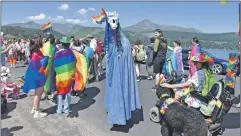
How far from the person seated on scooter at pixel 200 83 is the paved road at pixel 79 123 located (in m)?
0.99

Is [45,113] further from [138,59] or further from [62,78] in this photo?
[138,59]

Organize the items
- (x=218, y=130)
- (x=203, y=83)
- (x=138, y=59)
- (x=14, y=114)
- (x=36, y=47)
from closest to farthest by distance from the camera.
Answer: (x=203, y=83) → (x=218, y=130) → (x=36, y=47) → (x=14, y=114) → (x=138, y=59)

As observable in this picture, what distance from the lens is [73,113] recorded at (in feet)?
19.7

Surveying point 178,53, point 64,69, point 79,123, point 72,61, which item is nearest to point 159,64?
point 178,53

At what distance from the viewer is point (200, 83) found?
427cm

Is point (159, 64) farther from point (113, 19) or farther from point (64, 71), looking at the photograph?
point (113, 19)

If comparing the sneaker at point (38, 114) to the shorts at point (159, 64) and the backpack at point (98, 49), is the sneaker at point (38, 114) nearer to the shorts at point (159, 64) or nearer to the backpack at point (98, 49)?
the shorts at point (159, 64)

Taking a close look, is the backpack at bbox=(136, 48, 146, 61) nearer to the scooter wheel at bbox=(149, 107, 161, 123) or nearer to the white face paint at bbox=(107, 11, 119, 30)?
the scooter wheel at bbox=(149, 107, 161, 123)

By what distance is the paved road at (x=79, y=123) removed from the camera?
4.88 metres

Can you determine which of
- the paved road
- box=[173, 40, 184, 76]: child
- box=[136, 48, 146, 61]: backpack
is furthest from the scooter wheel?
box=[136, 48, 146, 61]: backpack

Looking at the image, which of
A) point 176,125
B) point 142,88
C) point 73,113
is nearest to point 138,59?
point 142,88

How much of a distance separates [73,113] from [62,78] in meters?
0.86

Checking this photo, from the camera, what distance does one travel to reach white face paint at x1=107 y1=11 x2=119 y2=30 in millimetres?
4934

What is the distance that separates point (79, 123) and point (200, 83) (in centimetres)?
252
